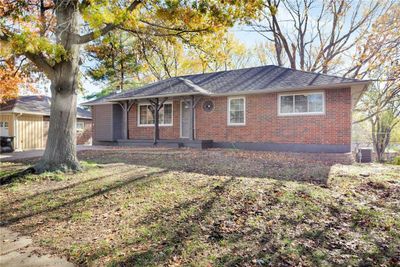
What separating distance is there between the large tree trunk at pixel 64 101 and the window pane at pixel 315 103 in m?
9.53

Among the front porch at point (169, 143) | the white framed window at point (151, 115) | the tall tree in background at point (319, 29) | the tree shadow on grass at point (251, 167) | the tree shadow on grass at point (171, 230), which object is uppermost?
the tall tree in background at point (319, 29)

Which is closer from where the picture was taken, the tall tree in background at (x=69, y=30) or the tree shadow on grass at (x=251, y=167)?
the tree shadow on grass at (x=251, y=167)

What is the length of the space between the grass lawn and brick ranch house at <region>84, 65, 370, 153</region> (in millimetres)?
4915

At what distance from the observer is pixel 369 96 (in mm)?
23172

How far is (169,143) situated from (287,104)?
6509mm

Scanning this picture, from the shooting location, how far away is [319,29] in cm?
2325

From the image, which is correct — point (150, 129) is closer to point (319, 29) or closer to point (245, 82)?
point (245, 82)

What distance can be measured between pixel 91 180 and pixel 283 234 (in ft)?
15.2

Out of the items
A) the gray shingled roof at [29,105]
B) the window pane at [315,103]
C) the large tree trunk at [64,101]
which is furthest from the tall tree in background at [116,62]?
the window pane at [315,103]

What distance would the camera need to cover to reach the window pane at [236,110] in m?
13.6

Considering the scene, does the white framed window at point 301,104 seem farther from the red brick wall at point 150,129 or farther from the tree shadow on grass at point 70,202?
the tree shadow on grass at point 70,202

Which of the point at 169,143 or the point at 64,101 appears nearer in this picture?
the point at 64,101

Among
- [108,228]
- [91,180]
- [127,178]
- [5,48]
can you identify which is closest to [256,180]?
[127,178]

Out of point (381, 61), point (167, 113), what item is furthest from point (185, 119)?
point (381, 61)
